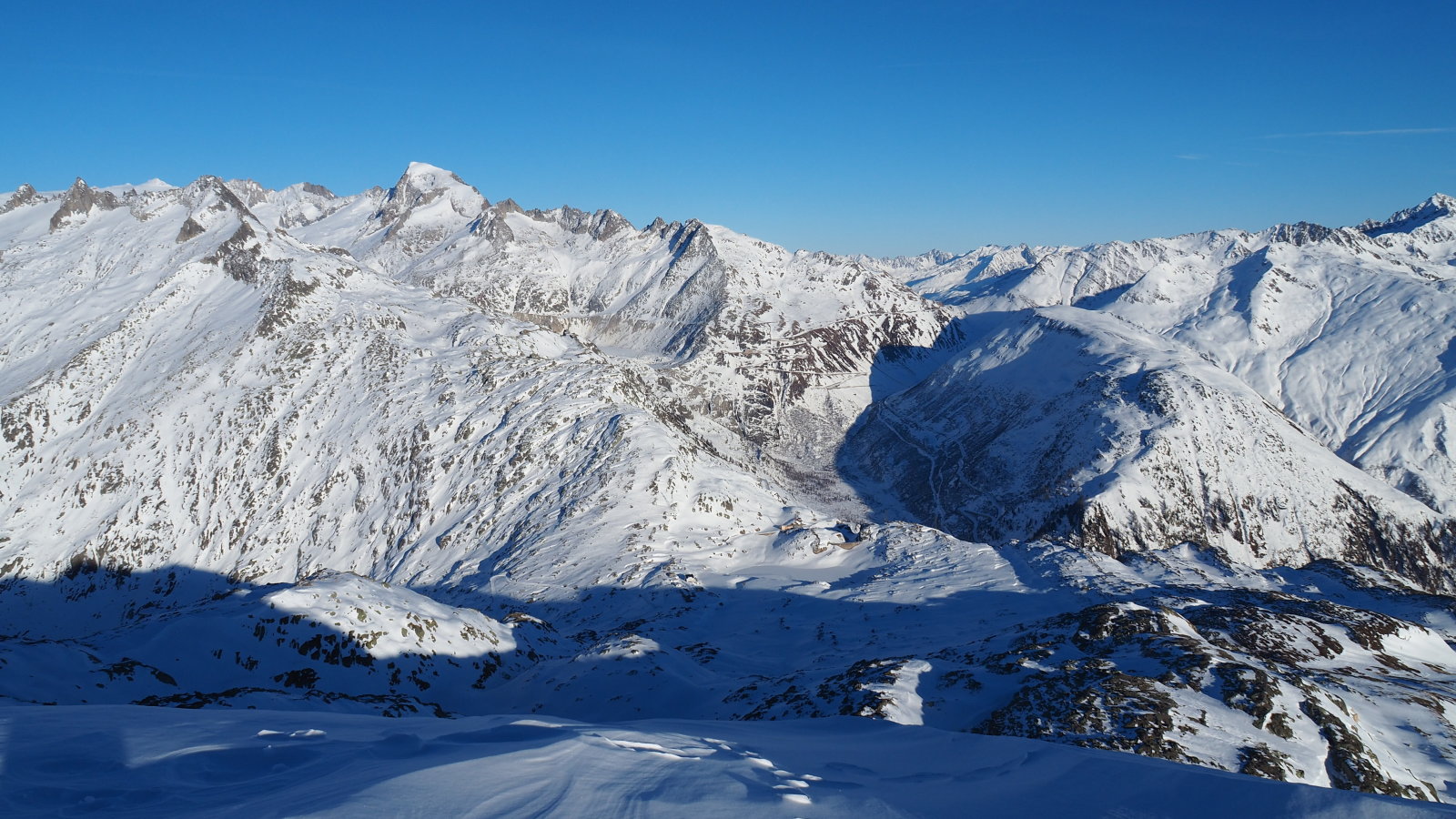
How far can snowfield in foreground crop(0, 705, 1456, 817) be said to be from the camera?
827 centimetres

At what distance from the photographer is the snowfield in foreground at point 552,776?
827 cm

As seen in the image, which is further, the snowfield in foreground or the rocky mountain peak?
the rocky mountain peak

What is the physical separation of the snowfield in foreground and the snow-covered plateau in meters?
0.09

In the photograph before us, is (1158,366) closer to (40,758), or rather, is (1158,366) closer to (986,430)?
(986,430)

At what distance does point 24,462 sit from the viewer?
300 feet

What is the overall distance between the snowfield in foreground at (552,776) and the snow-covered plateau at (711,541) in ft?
0.30

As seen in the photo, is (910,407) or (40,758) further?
(910,407)

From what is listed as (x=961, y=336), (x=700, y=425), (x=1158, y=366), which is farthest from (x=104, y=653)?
(x=961, y=336)

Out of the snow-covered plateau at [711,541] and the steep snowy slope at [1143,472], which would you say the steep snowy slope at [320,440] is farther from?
the steep snowy slope at [1143,472]

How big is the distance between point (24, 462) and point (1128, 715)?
12337 cm

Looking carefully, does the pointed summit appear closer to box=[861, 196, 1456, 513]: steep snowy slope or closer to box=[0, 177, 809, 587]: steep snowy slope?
box=[0, 177, 809, 587]: steep snowy slope

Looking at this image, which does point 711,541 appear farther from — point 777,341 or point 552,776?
Result: point 777,341

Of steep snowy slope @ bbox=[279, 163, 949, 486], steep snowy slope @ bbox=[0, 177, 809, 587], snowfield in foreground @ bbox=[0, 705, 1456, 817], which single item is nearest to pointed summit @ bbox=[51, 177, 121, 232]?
steep snowy slope @ bbox=[0, 177, 809, 587]

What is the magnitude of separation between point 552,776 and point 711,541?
58788mm
